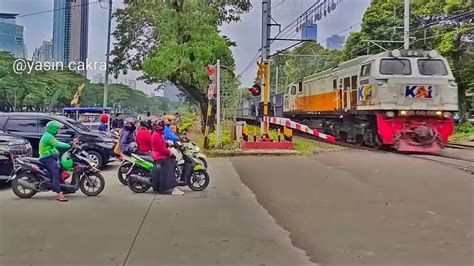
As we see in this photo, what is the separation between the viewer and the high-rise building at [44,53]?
28447 millimetres

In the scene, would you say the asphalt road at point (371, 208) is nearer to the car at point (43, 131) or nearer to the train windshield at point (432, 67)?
the car at point (43, 131)

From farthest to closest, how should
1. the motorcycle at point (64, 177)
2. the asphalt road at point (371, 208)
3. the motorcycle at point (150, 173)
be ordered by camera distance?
the motorcycle at point (150, 173)
the motorcycle at point (64, 177)
the asphalt road at point (371, 208)

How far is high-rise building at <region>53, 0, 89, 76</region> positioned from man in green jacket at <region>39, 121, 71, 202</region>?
1510 centimetres

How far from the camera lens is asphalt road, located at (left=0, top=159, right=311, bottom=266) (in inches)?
223

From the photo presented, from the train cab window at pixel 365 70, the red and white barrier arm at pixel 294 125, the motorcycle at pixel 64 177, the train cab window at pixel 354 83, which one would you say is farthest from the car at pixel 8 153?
the train cab window at pixel 354 83

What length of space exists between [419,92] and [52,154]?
12304mm

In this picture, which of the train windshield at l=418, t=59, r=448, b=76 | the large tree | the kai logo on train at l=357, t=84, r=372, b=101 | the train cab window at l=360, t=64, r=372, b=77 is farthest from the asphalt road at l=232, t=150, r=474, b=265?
the large tree

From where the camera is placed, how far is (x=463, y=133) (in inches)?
1221

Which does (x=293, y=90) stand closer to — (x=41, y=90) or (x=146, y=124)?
(x=41, y=90)

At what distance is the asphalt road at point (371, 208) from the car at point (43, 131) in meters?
3.45

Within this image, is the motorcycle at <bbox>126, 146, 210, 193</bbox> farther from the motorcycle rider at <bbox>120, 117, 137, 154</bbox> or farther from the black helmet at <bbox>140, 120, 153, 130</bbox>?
the black helmet at <bbox>140, 120, 153, 130</bbox>

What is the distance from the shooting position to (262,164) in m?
14.7

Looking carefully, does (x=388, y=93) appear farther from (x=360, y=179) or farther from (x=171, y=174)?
(x=171, y=174)

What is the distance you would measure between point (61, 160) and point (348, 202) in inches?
189
